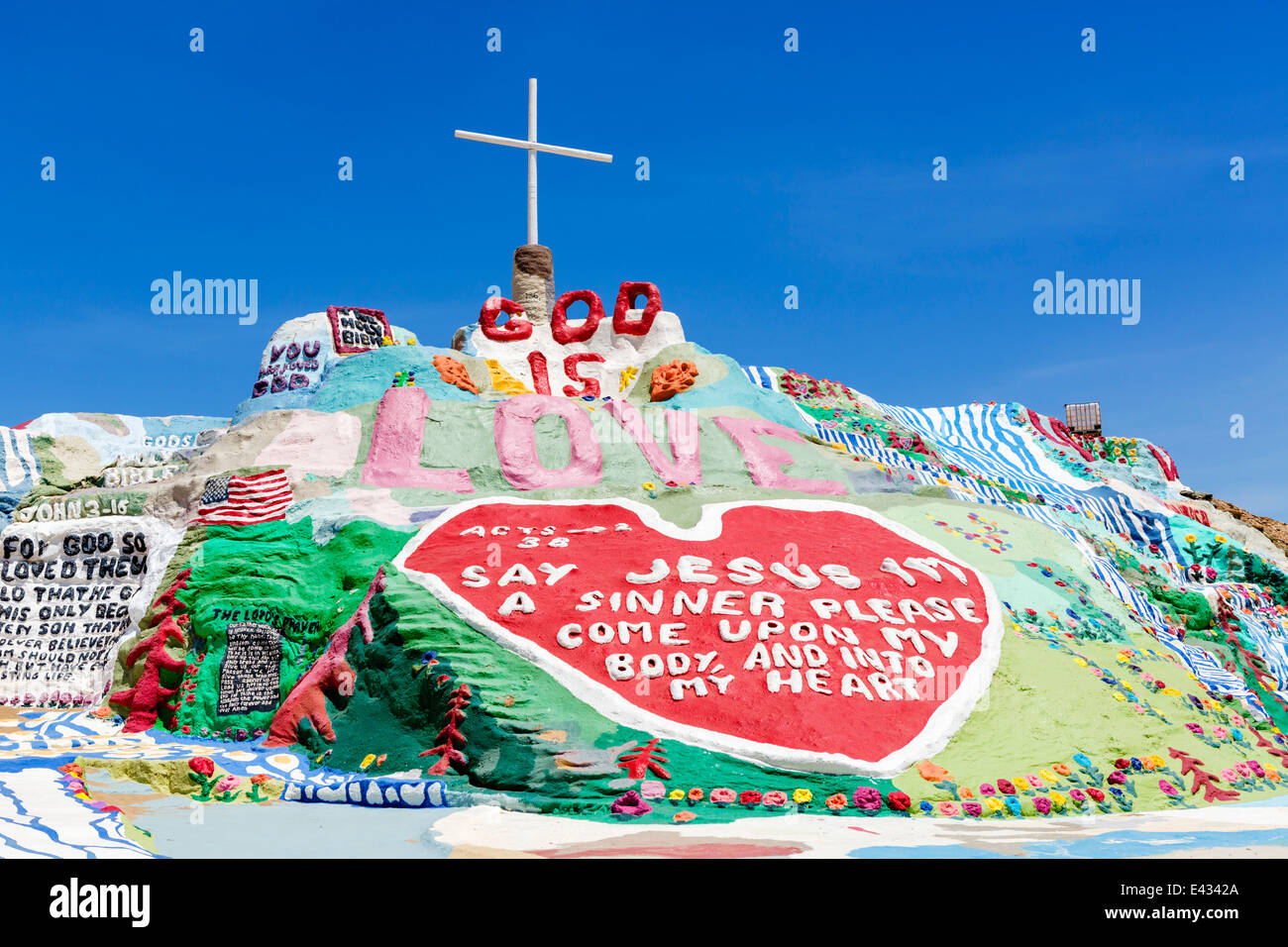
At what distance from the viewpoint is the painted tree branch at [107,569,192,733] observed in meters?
12.3

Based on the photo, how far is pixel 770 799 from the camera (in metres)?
8.55

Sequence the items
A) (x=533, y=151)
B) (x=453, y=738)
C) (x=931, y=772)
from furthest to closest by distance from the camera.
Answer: (x=533, y=151) < (x=453, y=738) < (x=931, y=772)

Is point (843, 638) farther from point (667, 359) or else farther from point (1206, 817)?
point (667, 359)

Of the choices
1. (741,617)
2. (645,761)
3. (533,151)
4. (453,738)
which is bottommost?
(645,761)

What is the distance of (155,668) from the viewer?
40.5 ft

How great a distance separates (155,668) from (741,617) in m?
6.36

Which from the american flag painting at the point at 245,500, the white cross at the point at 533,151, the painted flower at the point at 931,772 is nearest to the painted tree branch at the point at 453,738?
the painted flower at the point at 931,772

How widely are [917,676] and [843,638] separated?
0.72m

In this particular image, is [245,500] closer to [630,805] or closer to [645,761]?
[645,761]

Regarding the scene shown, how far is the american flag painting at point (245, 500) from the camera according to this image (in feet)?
46.1

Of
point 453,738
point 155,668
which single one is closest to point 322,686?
point 453,738

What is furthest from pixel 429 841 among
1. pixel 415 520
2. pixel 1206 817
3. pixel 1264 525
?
pixel 1264 525

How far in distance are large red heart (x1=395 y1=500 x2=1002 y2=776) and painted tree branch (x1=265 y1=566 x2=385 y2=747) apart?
670 mm

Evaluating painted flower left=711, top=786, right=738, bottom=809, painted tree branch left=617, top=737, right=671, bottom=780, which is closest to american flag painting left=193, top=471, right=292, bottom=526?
painted tree branch left=617, top=737, right=671, bottom=780
